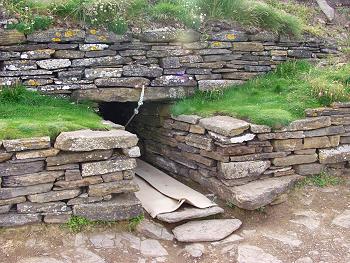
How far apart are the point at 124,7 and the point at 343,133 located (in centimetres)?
377

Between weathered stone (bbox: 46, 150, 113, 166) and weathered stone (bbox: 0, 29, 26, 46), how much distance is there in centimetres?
222

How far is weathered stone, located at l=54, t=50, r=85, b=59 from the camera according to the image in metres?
6.10

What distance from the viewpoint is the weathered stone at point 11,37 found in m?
5.88

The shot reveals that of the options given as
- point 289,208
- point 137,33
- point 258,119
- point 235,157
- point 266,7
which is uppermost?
point 266,7

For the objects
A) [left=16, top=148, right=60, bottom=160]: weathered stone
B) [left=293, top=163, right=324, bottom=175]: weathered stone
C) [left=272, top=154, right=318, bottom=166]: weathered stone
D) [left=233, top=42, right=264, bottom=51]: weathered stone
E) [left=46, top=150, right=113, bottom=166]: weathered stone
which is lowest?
[left=293, top=163, right=324, bottom=175]: weathered stone

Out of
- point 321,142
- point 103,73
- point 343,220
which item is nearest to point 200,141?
point 321,142

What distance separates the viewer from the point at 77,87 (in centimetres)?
627

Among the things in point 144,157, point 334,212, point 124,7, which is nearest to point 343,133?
point 334,212

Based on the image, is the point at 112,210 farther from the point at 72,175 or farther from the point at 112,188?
the point at 72,175

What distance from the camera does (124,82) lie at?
6414 mm

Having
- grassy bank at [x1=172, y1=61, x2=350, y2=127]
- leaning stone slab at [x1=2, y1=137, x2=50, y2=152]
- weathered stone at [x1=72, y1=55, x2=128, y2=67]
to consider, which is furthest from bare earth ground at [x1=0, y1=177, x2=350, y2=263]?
weathered stone at [x1=72, y1=55, x2=128, y2=67]

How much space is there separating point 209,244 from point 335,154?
2.39m

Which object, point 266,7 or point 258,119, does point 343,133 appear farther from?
point 266,7

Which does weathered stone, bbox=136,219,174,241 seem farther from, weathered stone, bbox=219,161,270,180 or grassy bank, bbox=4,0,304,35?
grassy bank, bbox=4,0,304,35
